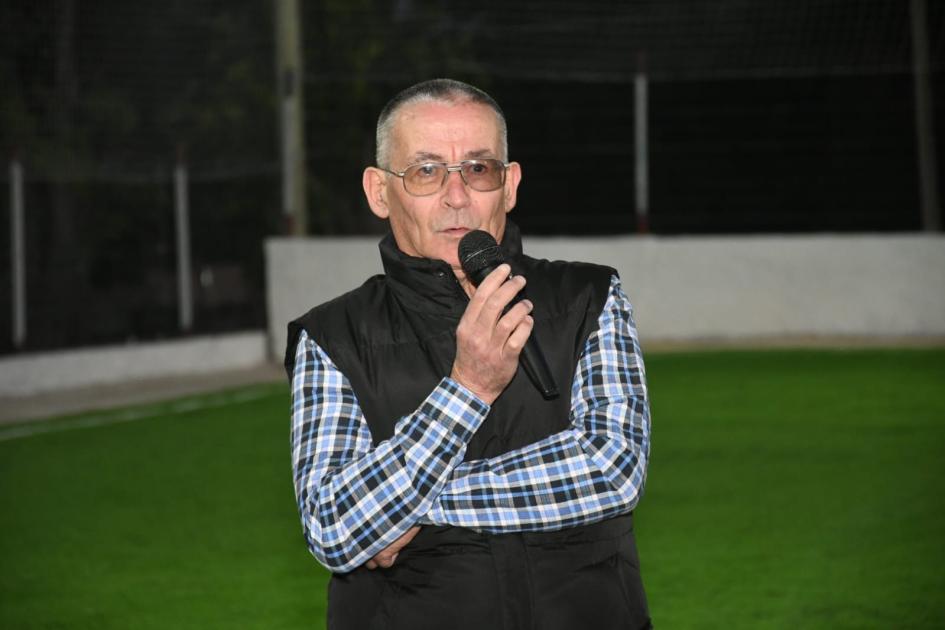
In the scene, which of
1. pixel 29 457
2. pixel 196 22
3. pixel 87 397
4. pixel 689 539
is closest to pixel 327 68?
pixel 196 22

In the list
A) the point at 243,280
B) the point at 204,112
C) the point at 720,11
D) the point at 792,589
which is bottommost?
the point at 792,589

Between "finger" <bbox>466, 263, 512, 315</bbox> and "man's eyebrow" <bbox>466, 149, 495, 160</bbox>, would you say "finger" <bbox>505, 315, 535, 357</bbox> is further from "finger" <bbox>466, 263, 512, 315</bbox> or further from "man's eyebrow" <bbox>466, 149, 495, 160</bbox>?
"man's eyebrow" <bbox>466, 149, 495, 160</bbox>

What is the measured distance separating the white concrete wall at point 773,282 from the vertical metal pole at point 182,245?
2197mm

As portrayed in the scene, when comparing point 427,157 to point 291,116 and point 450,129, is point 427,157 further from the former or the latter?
point 291,116

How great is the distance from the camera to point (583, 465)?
279 centimetres

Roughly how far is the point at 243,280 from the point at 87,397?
2849 millimetres

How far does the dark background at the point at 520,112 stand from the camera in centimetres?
1534

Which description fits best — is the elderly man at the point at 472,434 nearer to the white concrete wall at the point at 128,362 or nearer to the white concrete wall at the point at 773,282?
the white concrete wall at the point at 128,362

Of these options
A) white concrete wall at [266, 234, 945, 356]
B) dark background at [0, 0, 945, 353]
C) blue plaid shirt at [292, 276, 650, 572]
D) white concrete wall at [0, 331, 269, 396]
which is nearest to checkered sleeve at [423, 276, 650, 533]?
blue plaid shirt at [292, 276, 650, 572]

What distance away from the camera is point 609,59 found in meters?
17.8

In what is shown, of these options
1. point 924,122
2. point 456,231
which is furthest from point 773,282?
point 456,231

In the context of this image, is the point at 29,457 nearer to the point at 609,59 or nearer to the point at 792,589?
the point at 792,589

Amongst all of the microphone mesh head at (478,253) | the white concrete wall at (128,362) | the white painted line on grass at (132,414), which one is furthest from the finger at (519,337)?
the white concrete wall at (128,362)

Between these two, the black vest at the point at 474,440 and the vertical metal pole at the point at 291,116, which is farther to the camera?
the vertical metal pole at the point at 291,116
